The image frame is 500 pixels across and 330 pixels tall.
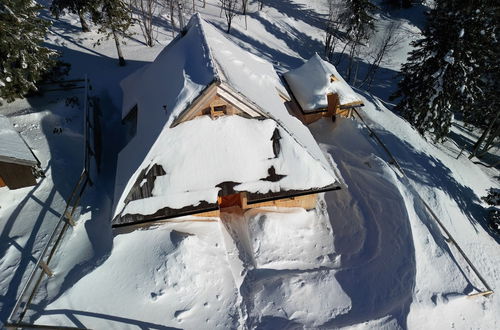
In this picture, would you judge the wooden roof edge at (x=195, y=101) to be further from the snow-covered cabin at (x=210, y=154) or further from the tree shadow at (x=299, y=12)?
the tree shadow at (x=299, y=12)

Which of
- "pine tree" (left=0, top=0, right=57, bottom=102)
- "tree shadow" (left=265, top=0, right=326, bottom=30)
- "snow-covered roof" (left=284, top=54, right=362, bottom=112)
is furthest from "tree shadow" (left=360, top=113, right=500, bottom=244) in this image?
"tree shadow" (left=265, top=0, right=326, bottom=30)

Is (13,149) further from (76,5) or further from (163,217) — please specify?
(76,5)

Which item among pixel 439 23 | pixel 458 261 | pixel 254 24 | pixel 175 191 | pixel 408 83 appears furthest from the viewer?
pixel 254 24

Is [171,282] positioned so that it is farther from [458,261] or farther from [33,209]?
[458,261]

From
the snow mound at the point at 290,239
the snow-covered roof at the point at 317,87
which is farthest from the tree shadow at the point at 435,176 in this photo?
the snow mound at the point at 290,239

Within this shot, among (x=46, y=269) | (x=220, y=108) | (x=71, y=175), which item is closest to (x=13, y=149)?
(x=71, y=175)

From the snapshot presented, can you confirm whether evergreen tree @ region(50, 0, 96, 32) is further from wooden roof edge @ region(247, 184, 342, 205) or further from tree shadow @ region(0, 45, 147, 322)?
wooden roof edge @ region(247, 184, 342, 205)

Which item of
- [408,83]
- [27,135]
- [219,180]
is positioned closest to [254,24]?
[408,83]

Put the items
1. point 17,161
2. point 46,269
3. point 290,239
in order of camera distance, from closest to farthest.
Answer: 1. point 46,269
2. point 290,239
3. point 17,161
